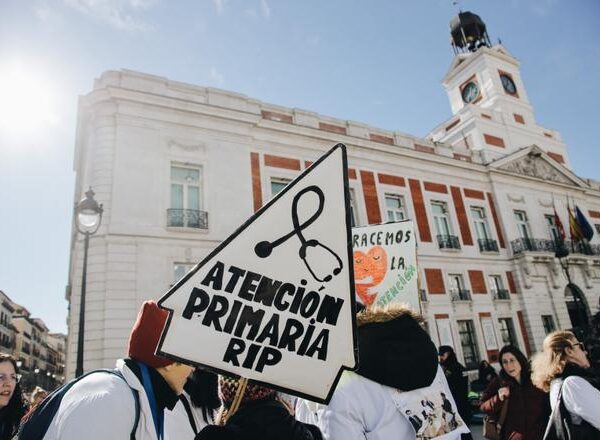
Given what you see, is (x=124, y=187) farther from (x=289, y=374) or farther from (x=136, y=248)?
(x=289, y=374)

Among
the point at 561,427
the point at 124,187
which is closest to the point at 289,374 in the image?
the point at 561,427

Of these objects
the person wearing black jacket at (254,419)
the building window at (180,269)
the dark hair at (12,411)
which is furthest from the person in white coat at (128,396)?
the building window at (180,269)

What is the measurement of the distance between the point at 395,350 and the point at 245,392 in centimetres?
85

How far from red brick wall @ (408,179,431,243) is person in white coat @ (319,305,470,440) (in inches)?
650

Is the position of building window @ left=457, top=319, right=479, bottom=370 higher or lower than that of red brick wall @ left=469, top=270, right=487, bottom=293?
lower

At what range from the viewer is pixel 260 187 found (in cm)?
1481

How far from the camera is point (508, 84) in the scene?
2747 cm

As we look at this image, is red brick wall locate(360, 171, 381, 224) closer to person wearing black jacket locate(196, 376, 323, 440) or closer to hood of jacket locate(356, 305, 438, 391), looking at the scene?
hood of jacket locate(356, 305, 438, 391)

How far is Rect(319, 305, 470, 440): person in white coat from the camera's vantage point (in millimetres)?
1926

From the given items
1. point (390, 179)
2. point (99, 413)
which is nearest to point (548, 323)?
point (390, 179)

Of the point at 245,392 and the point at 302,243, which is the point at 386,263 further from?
the point at 245,392

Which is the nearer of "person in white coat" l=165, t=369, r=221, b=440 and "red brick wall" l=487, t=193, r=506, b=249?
"person in white coat" l=165, t=369, r=221, b=440

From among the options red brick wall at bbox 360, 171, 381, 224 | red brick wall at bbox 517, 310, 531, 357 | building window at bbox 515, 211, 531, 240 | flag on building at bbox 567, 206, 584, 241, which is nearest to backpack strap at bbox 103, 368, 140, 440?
red brick wall at bbox 360, 171, 381, 224

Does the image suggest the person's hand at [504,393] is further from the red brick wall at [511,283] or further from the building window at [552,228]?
the building window at [552,228]
